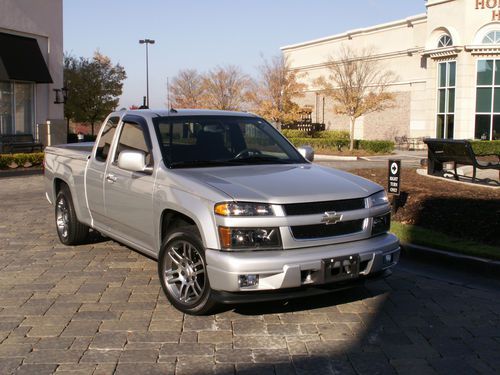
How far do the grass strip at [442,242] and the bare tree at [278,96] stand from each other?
32.1 metres

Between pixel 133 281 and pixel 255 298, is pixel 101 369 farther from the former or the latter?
pixel 133 281

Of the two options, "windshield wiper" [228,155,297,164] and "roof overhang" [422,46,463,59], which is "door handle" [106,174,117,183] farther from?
"roof overhang" [422,46,463,59]

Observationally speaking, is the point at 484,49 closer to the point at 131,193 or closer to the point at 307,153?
the point at 307,153

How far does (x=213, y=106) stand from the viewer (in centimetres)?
4984

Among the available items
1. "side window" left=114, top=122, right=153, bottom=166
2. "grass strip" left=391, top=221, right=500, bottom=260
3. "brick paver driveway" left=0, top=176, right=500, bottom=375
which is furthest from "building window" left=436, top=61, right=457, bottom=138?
"side window" left=114, top=122, right=153, bottom=166

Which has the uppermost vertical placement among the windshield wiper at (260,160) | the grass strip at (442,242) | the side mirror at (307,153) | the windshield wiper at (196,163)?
the side mirror at (307,153)

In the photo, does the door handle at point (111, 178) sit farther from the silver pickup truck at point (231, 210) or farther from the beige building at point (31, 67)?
the beige building at point (31, 67)

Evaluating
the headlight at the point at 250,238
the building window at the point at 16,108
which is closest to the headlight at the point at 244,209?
the headlight at the point at 250,238

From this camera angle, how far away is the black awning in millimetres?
21672

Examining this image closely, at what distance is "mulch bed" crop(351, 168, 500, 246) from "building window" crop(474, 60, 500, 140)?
25.3m

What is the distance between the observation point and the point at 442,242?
736 centimetres

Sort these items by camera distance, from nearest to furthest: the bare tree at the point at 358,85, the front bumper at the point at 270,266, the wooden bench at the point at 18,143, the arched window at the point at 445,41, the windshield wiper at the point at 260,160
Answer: the front bumper at the point at 270,266
the windshield wiper at the point at 260,160
the wooden bench at the point at 18,143
the bare tree at the point at 358,85
the arched window at the point at 445,41

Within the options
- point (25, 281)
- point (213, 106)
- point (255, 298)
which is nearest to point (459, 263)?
point (255, 298)

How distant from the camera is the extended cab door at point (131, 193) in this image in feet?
18.5
